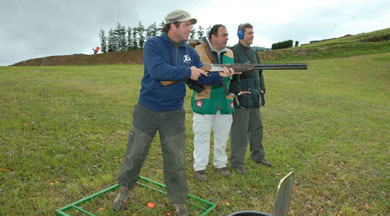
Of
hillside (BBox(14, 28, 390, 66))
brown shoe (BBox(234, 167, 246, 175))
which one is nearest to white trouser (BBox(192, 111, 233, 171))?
brown shoe (BBox(234, 167, 246, 175))

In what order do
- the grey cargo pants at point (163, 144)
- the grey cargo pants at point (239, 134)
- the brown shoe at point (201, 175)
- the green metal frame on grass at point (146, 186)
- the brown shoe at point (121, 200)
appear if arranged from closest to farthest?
the grey cargo pants at point (163, 144)
the green metal frame on grass at point (146, 186)
the brown shoe at point (121, 200)
the brown shoe at point (201, 175)
the grey cargo pants at point (239, 134)

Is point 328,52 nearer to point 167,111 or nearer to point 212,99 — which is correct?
point 212,99

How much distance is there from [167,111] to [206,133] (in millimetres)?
1543

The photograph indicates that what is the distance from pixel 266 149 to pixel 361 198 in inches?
106

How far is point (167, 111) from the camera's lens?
4000 millimetres

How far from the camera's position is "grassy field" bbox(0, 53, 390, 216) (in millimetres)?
4707

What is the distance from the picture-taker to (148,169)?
589cm

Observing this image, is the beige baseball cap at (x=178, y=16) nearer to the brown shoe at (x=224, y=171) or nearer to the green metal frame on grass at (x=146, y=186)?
the green metal frame on grass at (x=146, y=186)

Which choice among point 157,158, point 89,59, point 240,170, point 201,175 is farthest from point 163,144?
point 89,59

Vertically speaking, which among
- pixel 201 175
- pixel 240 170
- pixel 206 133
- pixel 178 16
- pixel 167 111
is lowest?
pixel 240 170

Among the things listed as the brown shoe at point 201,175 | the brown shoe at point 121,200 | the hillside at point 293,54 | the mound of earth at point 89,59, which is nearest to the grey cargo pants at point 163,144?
the brown shoe at point 121,200

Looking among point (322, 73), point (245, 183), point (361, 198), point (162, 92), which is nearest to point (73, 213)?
point (162, 92)

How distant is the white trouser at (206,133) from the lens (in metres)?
5.29

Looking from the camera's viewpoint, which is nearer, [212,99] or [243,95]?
[212,99]
